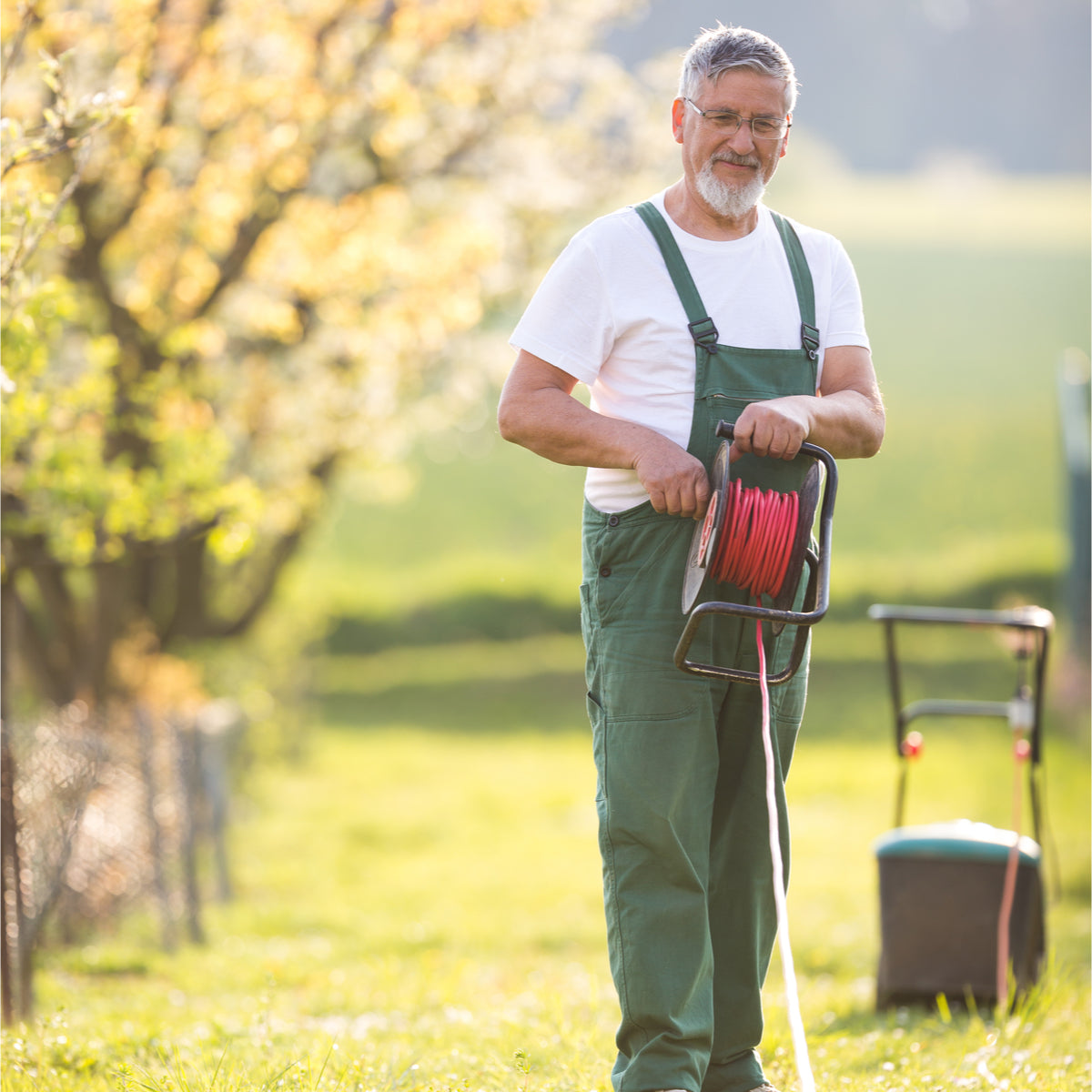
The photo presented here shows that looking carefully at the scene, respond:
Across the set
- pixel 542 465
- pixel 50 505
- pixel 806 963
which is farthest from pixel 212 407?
pixel 542 465

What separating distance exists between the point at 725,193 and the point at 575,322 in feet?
1.42

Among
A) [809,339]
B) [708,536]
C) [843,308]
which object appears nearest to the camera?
[708,536]

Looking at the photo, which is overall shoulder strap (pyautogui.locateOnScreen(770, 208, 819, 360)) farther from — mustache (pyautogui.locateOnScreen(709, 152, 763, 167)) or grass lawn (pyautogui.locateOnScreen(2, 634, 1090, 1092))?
grass lawn (pyautogui.locateOnScreen(2, 634, 1090, 1092))

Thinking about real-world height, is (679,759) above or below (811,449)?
below

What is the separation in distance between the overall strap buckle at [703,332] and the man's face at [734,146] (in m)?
0.26

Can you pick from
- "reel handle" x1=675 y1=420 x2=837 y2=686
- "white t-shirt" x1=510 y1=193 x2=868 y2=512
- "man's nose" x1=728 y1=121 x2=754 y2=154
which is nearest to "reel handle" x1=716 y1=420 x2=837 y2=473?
"reel handle" x1=675 y1=420 x2=837 y2=686

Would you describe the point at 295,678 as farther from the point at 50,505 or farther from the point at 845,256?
the point at 845,256

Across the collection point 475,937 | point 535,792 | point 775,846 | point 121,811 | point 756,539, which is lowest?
point 535,792

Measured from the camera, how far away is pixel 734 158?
2.96m

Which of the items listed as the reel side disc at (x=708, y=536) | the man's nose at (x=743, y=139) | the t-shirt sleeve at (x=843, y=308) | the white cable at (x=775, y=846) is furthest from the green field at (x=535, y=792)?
the man's nose at (x=743, y=139)

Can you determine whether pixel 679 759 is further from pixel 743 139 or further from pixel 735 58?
pixel 735 58

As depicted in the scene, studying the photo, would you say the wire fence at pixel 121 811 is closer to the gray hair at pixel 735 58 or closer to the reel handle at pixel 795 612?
the reel handle at pixel 795 612

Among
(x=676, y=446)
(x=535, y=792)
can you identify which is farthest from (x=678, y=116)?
(x=535, y=792)

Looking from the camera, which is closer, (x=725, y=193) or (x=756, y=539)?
(x=756, y=539)
